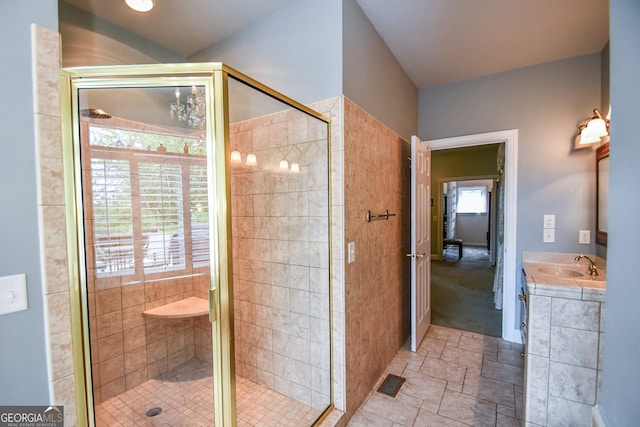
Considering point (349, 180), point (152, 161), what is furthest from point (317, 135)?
point (152, 161)

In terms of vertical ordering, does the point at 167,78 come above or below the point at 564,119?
below

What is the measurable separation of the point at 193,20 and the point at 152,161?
1.08 m

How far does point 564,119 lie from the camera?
8.38 feet

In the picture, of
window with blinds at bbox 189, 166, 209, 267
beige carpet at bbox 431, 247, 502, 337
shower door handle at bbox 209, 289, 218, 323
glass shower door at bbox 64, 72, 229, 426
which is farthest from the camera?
beige carpet at bbox 431, 247, 502, 337

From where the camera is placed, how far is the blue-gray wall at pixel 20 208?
0.87 meters

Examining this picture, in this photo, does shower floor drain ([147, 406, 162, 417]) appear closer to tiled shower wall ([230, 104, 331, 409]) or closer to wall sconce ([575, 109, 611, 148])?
tiled shower wall ([230, 104, 331, 409])

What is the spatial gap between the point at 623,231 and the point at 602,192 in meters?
2.11

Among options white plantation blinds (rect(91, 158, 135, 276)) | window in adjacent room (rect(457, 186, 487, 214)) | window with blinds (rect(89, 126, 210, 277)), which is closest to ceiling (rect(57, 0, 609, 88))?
window with blinds (rect(89, 126, 210, 277))

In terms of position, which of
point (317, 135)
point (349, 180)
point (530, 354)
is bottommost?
point (530, 354)

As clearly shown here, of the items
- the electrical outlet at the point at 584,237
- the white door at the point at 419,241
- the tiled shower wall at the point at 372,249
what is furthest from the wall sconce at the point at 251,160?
the electrical outlet at the point at 584,237

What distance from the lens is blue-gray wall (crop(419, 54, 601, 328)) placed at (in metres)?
2.48

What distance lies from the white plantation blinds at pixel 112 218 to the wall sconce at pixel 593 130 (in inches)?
142

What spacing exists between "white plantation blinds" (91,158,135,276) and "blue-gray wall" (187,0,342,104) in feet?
3.92

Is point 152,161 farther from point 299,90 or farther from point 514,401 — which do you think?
point 514,401
